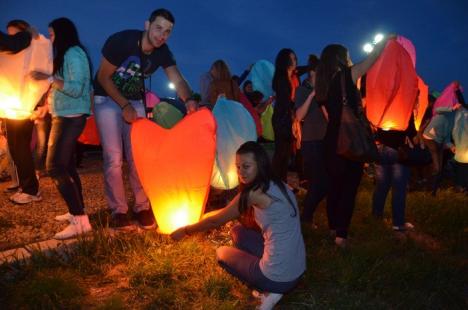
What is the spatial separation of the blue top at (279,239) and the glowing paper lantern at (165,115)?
1.54 m

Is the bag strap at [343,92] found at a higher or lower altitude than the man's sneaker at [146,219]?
higher

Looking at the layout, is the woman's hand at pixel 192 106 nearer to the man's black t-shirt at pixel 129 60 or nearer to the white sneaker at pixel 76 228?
the man's black t-shirt at pixel 129 60

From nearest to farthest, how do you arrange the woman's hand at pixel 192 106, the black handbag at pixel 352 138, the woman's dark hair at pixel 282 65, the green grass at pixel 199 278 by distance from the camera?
the green grass at pixel 199 278 → the black handbag at pixel 352 138 → the woman's hand at pixel 192 106 → the woman's dark hair at pixel 282 65

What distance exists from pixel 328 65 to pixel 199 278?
7.01ft

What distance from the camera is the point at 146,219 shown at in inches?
153

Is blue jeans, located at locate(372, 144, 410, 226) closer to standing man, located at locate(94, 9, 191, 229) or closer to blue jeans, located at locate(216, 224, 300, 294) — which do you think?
blue jeans, located at locate(216, 224, 300, 294)

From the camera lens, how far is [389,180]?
4273 mm

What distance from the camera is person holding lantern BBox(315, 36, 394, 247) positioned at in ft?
11.2

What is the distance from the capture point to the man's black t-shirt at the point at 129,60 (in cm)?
340

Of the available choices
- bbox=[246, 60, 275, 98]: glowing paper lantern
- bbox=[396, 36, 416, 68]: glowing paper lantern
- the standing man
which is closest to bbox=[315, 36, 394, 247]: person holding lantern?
bbox=[396, 36, 416, 68]: glowing paper lantern

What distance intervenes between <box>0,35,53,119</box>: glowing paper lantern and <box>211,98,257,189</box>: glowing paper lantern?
68.2 inches

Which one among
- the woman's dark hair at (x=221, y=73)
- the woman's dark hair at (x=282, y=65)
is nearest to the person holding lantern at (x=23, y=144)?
the woman's dark hair at (x=221, y=73)

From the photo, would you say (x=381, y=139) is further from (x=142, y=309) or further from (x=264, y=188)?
(x=142, y=309)

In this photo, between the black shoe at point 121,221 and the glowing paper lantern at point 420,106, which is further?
the glowing paper lantern at point 420,106
